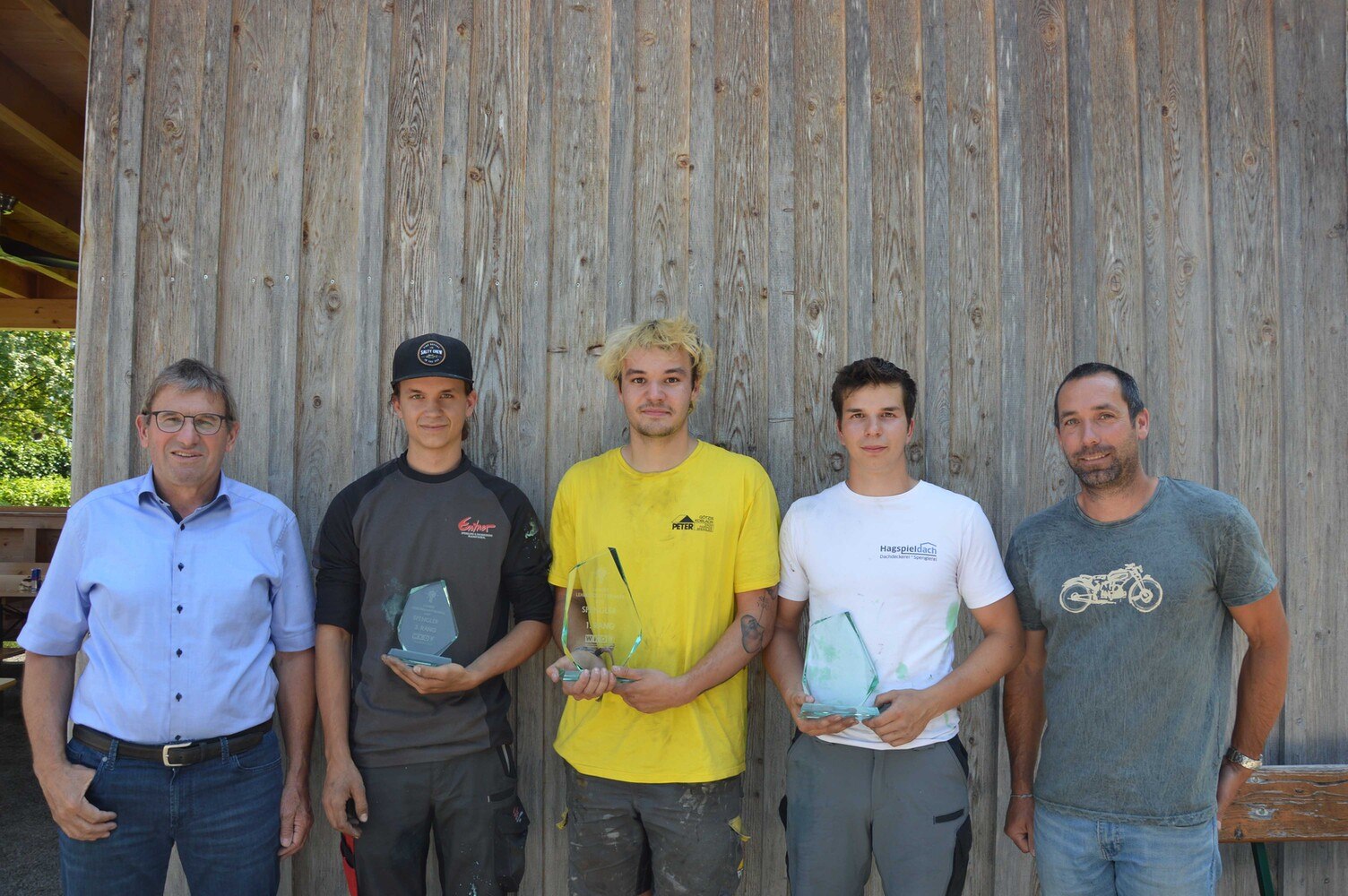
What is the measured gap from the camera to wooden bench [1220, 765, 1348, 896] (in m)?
2.71

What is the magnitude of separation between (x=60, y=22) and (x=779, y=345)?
11.6ft

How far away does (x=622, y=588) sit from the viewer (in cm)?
220

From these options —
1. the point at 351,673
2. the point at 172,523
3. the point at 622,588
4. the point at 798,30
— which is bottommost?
the point at 351,673

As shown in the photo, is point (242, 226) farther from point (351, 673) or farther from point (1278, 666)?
point (1278, 666)

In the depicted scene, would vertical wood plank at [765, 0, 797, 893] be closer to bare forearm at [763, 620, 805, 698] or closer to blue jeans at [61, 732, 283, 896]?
bare forearm at [763, 620, 805, 698]

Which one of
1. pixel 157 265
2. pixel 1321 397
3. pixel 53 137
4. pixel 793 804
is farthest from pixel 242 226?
pixel 1321 397

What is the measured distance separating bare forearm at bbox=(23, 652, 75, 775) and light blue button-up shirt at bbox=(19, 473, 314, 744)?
0.05 metres

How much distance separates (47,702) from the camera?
215 centimetres

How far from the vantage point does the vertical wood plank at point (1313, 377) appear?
287 centimetres

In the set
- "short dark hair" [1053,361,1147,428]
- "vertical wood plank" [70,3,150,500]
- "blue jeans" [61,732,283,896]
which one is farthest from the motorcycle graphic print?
"vertical wood plank" [70,3,150,500]

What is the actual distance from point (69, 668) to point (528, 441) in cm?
145

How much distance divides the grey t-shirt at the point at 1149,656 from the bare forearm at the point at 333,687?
189cm

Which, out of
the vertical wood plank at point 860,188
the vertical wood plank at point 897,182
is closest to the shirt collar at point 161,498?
the vertical wood plank at point 860,188

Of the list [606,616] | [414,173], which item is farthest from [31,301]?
[606,616]
